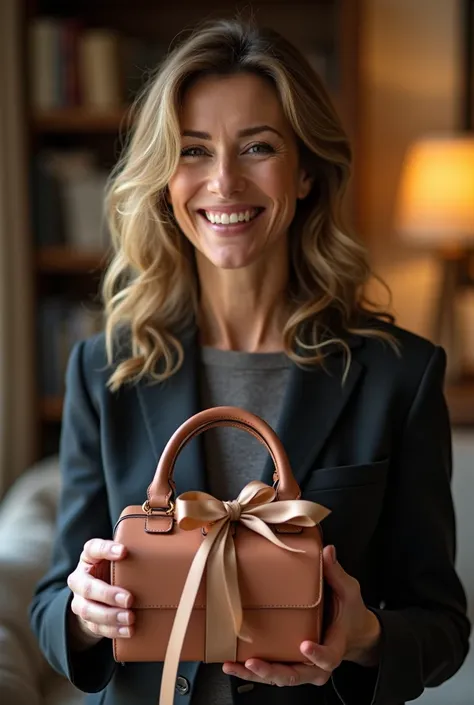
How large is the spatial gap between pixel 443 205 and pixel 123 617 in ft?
7.88

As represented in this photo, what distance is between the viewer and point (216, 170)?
4.19 feet

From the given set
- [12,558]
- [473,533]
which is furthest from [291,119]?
[473,533]

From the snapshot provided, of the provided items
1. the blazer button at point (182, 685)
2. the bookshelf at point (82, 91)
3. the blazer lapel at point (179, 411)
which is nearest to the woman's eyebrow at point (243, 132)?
the blazer lapel at point (179, 411)

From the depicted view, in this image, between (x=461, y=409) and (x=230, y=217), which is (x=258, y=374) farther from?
(x=461, y=409)

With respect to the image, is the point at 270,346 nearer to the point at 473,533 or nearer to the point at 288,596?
the point at 288,596

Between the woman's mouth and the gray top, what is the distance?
20 cm

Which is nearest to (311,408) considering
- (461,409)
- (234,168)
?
(234,168)

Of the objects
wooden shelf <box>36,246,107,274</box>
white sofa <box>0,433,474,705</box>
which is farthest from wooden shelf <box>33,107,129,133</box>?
white sofa <box>0,433,474,705</box>

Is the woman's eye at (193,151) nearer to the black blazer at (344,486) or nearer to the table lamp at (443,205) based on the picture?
the black blazer at (344,486)

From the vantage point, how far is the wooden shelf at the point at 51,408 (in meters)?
3.34

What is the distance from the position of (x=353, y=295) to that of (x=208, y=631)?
1.99ft

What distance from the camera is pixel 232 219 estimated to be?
1.29 meters

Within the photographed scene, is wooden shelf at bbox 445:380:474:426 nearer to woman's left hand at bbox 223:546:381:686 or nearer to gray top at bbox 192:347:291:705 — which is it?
gray top at bbox 192:347:291:705

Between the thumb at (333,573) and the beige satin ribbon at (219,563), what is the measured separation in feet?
0.20
